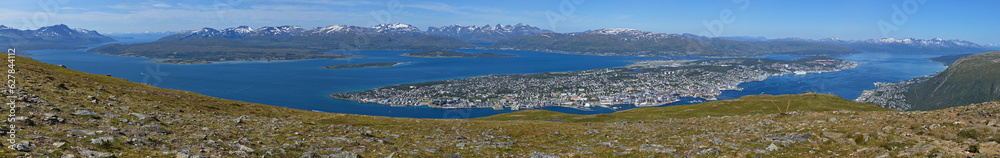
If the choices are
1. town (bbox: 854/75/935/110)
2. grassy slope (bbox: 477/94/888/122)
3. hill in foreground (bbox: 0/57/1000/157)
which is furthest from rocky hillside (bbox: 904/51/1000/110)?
hill in foreground (bbox: 0/57/1000/157)

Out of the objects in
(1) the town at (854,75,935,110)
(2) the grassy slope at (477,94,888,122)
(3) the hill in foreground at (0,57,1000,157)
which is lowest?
(1) the town at (854,75,935,110)

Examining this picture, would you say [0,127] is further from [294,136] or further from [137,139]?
[294,136]

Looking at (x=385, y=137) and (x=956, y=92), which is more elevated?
(x=385, y=137)

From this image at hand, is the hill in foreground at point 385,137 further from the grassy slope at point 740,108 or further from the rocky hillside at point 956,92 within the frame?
the rocky hillside at point 956,92

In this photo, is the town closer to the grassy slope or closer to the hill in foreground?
the grassy slope

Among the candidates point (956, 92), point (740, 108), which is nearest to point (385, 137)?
point (740, 108)

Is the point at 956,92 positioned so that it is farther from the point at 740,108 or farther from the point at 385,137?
the point at 385,137

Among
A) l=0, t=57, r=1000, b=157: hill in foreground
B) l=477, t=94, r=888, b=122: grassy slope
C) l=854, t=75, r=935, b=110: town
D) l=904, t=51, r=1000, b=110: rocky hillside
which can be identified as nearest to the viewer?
l=0, t=57, r=1000, b=157: hill in foreground

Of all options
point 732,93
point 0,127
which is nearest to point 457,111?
point 732,93

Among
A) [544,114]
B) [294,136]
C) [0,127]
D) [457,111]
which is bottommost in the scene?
[457,111]

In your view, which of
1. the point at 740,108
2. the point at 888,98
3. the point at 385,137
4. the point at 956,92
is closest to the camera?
the point at 385,137

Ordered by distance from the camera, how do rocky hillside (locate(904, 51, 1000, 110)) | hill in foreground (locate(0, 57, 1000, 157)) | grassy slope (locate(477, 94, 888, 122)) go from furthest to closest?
rocky hillside (locate(904, 51, 1000, 110)) → grassy slope (locate(477, 94, 888, 122)) → hill in foreground (locate(0, 57, 1000, 157))
